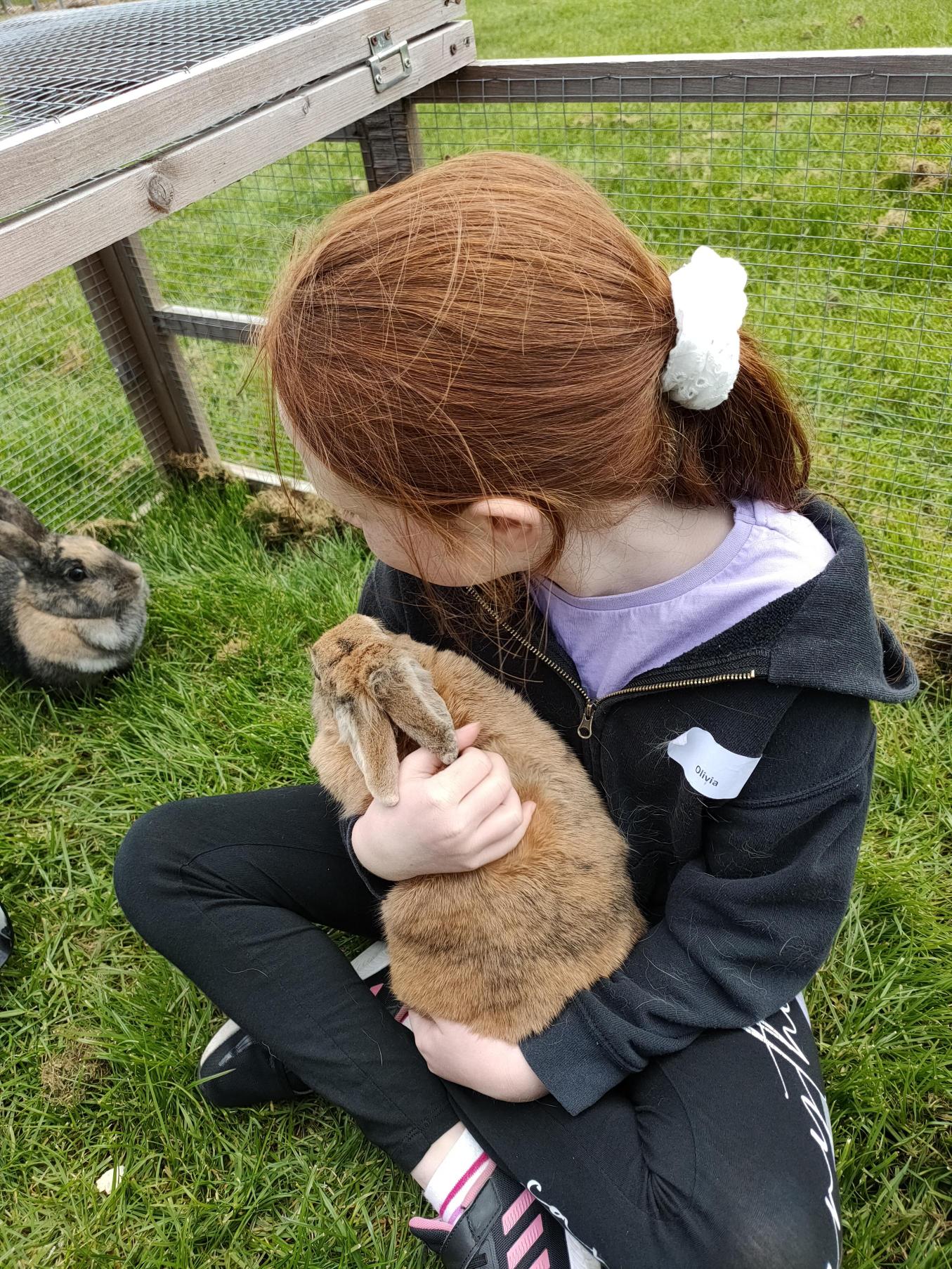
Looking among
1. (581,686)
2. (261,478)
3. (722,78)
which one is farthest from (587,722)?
(261,478)

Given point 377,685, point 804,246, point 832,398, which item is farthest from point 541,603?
point 804,246

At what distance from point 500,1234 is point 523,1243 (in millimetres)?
44

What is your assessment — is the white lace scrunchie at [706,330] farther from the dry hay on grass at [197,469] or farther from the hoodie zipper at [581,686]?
the dry hay on grass at [197,469]

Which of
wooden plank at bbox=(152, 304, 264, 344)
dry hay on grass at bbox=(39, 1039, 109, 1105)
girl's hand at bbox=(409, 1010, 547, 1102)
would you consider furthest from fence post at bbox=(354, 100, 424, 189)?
dry hay on grass at bbox=(39, 1039, 109, 1105)

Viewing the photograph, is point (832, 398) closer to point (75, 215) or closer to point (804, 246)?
point (804, 246)

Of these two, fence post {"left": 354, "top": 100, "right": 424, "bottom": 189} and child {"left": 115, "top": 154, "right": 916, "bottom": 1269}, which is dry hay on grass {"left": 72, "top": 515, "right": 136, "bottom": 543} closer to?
fence post {"left": 354, "top": 100, "right": 424, "bottom": 189}

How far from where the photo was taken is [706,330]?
4.00 ft

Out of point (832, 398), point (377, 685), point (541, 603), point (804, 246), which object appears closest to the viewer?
point (377, 685)

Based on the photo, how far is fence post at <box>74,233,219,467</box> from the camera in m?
3.19

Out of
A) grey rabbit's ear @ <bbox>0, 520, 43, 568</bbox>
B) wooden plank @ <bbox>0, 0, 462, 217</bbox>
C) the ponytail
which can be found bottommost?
grey rabbit's ear @ <bbox>0, 520, 43, 568</bbox>

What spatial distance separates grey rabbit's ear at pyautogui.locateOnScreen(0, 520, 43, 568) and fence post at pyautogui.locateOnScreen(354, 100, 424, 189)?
1.40 meters

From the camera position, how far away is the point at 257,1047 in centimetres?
183

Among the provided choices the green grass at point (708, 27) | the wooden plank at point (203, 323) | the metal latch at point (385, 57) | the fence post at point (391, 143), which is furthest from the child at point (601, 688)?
the green grass at point (708, 27)

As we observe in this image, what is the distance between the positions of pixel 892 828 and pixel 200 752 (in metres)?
1.74
